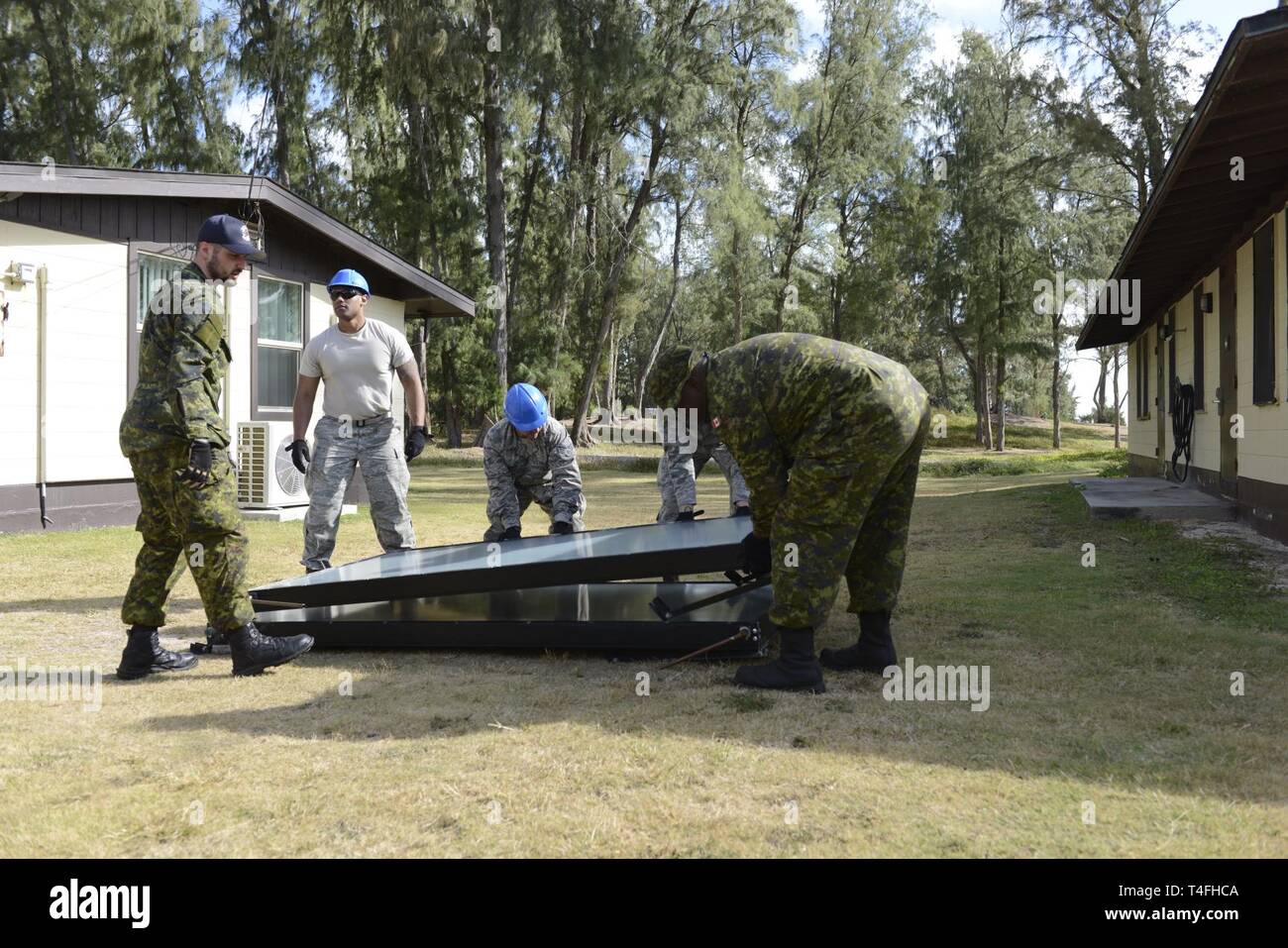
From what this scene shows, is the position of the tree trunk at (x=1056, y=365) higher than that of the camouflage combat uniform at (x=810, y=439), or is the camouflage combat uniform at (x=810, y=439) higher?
the tree trunk at (x=1056, y=365)

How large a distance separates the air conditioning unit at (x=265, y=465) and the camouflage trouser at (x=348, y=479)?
18.6 feet

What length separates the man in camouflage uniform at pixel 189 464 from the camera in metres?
4.36

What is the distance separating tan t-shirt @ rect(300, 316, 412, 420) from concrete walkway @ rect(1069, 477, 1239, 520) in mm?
7939

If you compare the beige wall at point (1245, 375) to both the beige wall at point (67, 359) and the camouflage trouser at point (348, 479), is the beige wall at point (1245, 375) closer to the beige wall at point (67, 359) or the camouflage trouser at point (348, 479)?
the camouflage trouser at point (348, 479)

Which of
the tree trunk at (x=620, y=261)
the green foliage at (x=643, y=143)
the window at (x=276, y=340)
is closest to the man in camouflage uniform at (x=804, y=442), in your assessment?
the window at (x=276, y=340)

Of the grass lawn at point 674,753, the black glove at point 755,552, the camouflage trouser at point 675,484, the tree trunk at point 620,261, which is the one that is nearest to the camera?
the grass lawn at point 674,753

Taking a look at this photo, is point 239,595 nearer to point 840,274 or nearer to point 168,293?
point 168,293

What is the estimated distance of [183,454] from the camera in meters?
4.39

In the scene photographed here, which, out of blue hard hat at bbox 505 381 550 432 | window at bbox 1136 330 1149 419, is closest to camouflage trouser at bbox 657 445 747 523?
blue hard hat at bbox 505 381 550 432

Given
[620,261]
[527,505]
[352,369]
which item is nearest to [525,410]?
[527,505]

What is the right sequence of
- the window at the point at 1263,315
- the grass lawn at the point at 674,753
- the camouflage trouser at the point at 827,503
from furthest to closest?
the window at the point at 1263,315 → the camouflage trouser at the point at 827,503 → the grass lawn at the point at 674,753

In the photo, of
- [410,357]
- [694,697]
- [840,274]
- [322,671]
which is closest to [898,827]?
[694,697]

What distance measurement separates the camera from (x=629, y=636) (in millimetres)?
4887

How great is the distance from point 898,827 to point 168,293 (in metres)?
3.71
